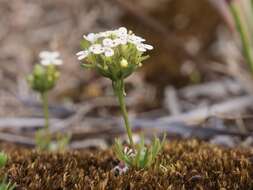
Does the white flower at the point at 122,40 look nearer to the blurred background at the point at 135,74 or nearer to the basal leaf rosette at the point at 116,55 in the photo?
the basal leaf rosette at the point at 116,55

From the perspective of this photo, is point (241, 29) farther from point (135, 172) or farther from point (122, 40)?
point (135, 172)

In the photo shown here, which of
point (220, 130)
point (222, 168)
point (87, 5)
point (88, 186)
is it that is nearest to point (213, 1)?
point (220, 130)

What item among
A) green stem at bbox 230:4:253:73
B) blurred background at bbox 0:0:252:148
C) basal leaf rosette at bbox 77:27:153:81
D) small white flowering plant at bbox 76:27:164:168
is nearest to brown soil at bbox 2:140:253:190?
small white flowering plant at bbox 76:27:164:168

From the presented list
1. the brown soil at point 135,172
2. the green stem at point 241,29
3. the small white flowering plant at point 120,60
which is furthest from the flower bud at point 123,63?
the green stem at point 241,29

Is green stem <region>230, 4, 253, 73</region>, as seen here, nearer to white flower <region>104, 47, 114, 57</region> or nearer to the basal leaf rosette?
the basal leaf rosette

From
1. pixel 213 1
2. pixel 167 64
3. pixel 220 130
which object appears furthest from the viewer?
pixel 167 64

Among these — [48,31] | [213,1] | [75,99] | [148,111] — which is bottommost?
[148,111]

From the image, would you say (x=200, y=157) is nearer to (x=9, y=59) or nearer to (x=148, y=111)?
(x=148, y=111)
